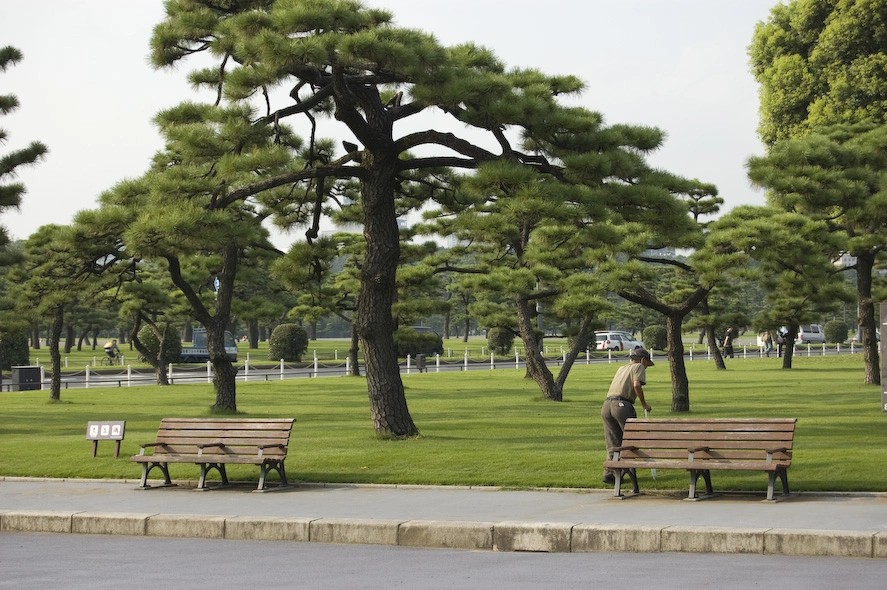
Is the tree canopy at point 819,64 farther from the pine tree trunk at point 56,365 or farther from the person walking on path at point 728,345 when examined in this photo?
the pine tree trunk at point 56,365

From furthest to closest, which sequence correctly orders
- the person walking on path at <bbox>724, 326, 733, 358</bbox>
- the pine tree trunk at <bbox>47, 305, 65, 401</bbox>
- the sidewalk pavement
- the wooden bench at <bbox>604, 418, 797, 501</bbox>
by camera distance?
1. the person walking on path at <bbox>724, 326, 733, 358</bbox>
2. the pine tree trunk at <bbox>47, 305, 65, 401</bbox>
3. the wooden bench at <bbox>604, 418, 797, 501</bbox>
4. the sidewalk pavement

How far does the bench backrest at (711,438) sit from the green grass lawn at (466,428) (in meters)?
0.55

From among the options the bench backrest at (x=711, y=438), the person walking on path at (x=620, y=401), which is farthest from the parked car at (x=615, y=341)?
the bench backrest at (x=711, y=438)

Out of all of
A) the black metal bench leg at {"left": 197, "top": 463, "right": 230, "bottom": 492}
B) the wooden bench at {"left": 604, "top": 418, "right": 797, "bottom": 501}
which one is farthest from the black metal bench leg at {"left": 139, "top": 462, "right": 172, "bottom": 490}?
Answer: the wooden bench at {"left": 604, "top": 418, "right": 797, "bottom": 501}

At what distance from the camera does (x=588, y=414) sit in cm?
2261

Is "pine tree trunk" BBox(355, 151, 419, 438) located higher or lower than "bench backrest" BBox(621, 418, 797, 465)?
higher

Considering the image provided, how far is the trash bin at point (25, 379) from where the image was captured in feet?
124

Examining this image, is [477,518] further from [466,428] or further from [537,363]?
[537,363]

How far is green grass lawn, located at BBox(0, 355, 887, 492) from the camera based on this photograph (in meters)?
12.6

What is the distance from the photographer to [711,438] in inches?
431

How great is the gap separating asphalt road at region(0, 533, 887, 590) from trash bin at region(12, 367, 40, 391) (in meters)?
30.1

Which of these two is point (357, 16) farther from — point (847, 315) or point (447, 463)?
point (847, 315)

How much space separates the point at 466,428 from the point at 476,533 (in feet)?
33.1

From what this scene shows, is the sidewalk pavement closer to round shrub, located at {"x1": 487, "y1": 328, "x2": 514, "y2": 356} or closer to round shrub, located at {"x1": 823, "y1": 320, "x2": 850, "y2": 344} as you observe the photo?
round shrub, located at {"x1": 487, "y1": 328, "x2": 514, "y2": 356}
